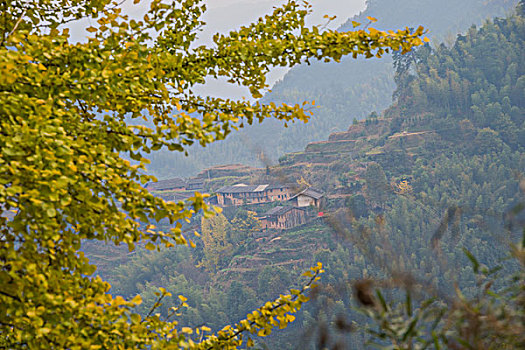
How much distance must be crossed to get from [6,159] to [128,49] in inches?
31.4

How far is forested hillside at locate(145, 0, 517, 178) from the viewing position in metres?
128

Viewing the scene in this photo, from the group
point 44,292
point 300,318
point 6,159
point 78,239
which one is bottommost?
point 300,318

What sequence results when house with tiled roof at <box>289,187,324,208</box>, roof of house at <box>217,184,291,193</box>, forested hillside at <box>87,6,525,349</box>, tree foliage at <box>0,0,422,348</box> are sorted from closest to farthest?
tree foliage at <box>0,0,422,348</box> < forested hillside at <box>87,6,525,349</box> < house with tiled roof at <box>289,187,324,208</box> < roof of house at <box>217,184,291,193</box>

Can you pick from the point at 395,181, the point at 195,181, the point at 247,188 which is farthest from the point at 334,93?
the point at 395,181

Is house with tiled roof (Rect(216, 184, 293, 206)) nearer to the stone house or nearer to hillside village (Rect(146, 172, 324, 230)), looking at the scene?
hillside village (Rect(146, 172, 324, 230))

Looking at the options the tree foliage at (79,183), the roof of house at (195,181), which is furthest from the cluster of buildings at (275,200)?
the tree foliage at (79,183)

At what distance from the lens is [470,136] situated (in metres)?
53.6

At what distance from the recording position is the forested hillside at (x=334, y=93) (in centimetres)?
12812

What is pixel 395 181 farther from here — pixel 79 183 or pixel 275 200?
pixel 79 183

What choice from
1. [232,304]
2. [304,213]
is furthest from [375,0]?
[232,304]

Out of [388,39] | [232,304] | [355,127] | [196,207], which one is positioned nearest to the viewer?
[196,207]

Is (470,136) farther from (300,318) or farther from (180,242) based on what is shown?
(180,242)

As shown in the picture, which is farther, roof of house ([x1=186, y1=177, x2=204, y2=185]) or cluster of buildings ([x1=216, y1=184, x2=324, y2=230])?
roof of house ([x1=186, y1=177, x2=204, y2=185])

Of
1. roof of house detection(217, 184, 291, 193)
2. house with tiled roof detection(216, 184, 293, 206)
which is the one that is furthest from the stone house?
roof of house detection(217, 184, 291, 193)
